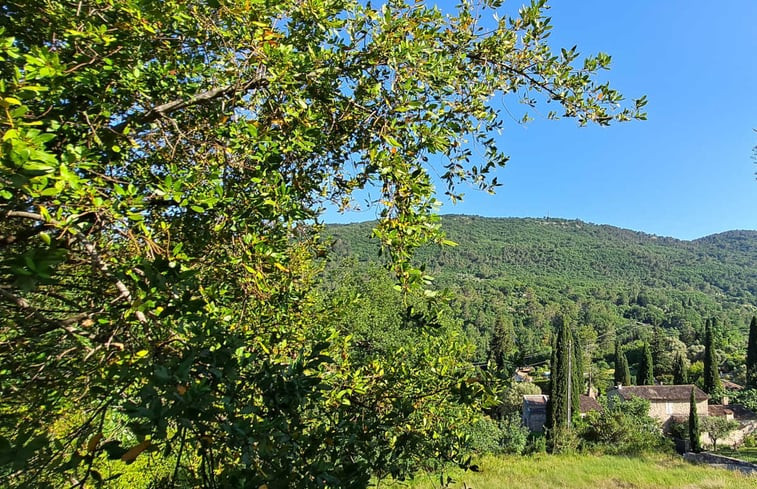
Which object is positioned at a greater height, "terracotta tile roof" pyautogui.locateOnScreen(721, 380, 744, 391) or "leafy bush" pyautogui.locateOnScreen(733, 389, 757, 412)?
"leafy bush" pyautogui.locateOnScreen(733, 389, 757, 412)

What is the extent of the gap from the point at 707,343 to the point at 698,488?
108ft

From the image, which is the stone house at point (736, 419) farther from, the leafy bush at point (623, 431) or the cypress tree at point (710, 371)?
the leafy bush at point (623, 431)

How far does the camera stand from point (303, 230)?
3133mm

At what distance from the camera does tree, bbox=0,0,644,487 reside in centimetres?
149

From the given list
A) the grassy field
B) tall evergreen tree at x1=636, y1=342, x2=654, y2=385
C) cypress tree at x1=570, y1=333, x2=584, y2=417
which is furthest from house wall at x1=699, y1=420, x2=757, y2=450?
the grassy field

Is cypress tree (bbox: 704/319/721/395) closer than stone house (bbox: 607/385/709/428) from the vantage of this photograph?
No

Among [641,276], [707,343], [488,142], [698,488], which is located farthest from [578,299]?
[488,142]

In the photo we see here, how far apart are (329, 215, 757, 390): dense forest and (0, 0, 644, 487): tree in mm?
57226

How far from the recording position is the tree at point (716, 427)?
107 feet

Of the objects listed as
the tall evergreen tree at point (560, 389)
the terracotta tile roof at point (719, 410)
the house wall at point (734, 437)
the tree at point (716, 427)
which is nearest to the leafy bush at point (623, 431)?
the tall evergreen tree at point (560, 389)

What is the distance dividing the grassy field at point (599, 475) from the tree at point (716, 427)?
16983 millimetres

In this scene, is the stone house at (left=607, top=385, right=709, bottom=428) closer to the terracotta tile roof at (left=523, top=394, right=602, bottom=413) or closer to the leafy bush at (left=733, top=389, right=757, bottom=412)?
the terracotta tile roof at (left=523, top=394, right=602, bottom=413)

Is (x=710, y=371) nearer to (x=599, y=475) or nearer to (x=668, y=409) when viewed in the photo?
(x=668, y=409)

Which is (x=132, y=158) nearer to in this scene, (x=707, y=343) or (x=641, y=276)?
(x=707, y=343)
